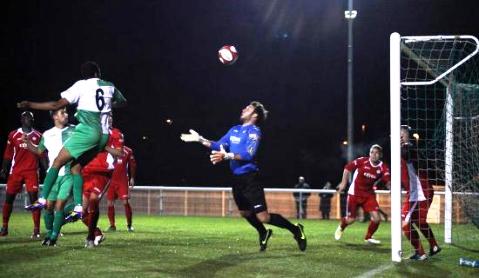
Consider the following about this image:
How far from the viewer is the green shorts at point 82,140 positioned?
353 inches

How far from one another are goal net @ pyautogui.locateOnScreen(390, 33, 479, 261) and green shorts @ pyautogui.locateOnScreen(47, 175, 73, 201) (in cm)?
501

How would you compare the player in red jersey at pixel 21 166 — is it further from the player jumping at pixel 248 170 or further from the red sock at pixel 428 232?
the red sock at pixel 428 232

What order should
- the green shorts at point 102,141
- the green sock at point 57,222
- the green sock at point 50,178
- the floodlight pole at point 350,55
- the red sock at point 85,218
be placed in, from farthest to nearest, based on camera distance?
1. the floodlight pole at point 350,55
2. the red sock at point 85,218
3. the green sock at point 57,222
4. the green sock at point 50,178
5. the green shorts at point 102,141

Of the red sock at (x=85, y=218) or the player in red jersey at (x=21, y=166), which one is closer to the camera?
the red sock at (x=85, y=218)

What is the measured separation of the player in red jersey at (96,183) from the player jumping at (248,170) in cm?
157

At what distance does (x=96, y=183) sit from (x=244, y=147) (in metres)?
2.49

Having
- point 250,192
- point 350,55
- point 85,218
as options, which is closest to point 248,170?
point 250,192

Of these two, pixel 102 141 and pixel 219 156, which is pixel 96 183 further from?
pixel 219 156

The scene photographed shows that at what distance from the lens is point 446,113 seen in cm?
1126

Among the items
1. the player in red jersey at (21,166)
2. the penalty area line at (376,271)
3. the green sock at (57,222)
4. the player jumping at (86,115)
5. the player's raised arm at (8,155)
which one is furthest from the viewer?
the player's raised arm at (8,155)

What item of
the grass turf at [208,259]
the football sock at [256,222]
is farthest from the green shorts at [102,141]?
the football sock at [256,222]

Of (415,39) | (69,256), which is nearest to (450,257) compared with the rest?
(415,39)


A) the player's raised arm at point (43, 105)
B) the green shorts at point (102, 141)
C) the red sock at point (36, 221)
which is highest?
the player's raised arm at point (43, 105)

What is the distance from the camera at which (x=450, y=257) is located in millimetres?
9898
